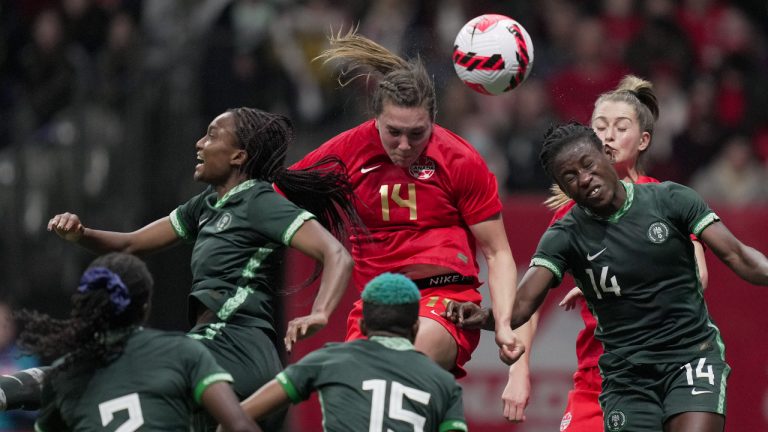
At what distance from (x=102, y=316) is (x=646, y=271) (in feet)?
7.91

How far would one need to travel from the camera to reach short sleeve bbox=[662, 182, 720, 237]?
5.70m

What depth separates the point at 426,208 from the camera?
641cm

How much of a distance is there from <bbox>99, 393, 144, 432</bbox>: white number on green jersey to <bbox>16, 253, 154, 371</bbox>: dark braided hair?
17cm

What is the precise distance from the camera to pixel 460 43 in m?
6.90

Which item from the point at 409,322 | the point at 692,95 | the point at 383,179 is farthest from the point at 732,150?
the point at 409,322

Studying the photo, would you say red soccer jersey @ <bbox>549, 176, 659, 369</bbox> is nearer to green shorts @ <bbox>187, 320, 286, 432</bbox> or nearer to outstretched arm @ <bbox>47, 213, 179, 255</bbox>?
green shorts @ <bbox>187, 320, 286, 432</bbox>

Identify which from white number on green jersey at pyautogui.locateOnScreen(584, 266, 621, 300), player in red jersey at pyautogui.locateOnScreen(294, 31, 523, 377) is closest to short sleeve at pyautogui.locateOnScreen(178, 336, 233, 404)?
player in red jersey at pyautogui.locateOnScreen(294, 31, 523, 377)

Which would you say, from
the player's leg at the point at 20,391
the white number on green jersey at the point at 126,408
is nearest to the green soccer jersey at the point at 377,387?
the white number on green jersey at the point at 126,408

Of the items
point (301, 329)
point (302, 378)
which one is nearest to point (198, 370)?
point (302, 378)

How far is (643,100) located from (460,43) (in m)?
1.10

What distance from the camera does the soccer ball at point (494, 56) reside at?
670cm

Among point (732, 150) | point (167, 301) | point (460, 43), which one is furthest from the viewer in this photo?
point (732, 150)

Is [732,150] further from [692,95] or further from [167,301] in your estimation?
[167,301]

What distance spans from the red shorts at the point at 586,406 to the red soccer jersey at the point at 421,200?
2.79ft
